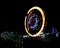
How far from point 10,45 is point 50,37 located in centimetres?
150

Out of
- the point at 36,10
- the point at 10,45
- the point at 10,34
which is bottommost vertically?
the point at 10,45

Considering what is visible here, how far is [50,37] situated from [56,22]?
Answer: 0.54m

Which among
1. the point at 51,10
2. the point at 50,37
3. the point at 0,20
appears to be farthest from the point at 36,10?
the point at 0,20

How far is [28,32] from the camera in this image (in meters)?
4.87

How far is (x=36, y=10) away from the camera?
16.6 ft

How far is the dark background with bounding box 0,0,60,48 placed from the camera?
433 cm

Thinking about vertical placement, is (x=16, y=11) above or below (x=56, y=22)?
above

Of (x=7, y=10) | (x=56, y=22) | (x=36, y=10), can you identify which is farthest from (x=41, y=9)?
(x=7, y=10)

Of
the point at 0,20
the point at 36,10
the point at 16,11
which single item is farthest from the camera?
the point at 36,10

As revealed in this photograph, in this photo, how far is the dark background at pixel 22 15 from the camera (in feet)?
14.2

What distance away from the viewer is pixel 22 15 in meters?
4.69

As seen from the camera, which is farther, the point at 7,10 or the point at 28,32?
the point at 28,32

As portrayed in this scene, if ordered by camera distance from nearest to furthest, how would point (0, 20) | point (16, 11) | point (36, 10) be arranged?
point (0, 20) < point (16, 11) < point (36, 10)

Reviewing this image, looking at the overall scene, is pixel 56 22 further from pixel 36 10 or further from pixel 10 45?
pixel 10 45
